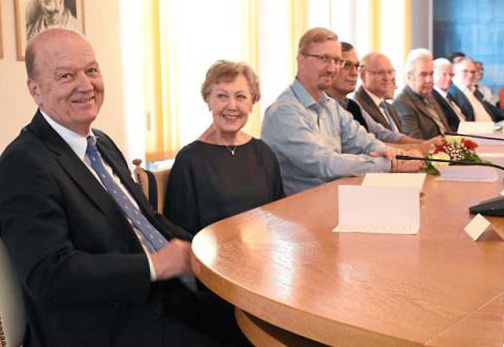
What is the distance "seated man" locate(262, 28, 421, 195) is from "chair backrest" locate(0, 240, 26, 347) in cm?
159

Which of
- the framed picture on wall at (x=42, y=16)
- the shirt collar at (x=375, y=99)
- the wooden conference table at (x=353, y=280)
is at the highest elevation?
the framed picture on wall at (x=42, y=16)

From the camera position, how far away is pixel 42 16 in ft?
11.9

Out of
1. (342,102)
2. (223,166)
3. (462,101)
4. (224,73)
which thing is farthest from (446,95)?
(223,166)

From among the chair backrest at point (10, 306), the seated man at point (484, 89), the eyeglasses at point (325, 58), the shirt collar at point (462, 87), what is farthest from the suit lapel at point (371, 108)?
A: the seated man at point (484, 89)

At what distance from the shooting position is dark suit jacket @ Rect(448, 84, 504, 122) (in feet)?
22.5

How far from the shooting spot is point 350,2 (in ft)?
24.9

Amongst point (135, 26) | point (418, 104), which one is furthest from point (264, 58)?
point (135, 26)

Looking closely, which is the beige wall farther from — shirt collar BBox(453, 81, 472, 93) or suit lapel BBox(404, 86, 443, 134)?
shirt collar BBox(453, 81, 472, 93)

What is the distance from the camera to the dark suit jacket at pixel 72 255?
169 centimetres

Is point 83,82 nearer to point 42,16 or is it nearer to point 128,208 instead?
point 128,208

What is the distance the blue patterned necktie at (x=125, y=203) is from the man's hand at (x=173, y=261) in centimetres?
19

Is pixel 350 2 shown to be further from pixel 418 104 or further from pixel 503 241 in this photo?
pixel 503 241

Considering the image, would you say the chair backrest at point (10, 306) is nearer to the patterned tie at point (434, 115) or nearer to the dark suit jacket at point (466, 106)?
the patterned tie at point (434, 115)

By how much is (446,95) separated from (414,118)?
172 centimetres
